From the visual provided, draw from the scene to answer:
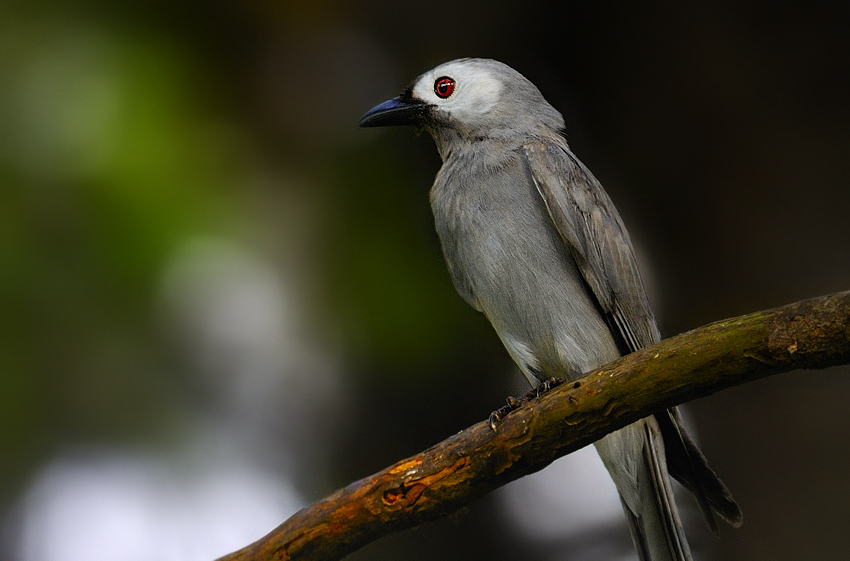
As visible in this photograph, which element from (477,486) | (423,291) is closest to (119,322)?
(423,291)

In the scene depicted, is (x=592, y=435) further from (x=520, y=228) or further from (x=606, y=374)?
(x=520, y=228)

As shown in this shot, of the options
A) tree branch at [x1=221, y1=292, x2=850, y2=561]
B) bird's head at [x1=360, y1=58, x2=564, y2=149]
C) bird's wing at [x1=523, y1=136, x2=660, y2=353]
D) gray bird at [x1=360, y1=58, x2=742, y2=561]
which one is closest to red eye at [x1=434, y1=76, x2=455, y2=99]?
bird's head at [x1=360, y1=58, x2=564, y2=149]

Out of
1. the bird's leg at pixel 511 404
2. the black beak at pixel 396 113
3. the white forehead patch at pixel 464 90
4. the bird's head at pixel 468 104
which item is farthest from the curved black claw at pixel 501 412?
the black beak at pixel 396 113

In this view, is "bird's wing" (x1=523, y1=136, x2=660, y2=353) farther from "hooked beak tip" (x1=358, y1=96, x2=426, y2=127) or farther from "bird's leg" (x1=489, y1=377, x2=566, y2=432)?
"hooked beak tip" (x1=358, y1=96, x2=426, y2=127)

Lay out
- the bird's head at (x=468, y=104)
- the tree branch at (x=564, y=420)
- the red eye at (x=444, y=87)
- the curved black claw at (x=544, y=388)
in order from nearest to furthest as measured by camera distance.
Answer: the tree branch at (x=564, y=420), the curved black claw at (x=544, y=388), the bird's head at (x=468, y=104), the red eye at (x=444, y=87)

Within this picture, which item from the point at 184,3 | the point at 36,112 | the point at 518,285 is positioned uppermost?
the point at 184,3

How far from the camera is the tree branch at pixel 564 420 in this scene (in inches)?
69.9

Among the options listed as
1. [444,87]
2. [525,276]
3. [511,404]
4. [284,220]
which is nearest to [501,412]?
[511,404]

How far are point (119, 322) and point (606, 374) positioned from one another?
10.1ft

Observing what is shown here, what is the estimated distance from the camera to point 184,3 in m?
4.59

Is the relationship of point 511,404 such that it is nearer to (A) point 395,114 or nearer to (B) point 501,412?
(B) point 501,412

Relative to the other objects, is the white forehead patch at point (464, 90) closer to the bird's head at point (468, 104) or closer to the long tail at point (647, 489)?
the bird's head at point (468, 104)

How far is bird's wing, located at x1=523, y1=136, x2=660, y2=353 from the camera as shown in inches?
117

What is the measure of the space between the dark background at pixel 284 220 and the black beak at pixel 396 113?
2.41ft
